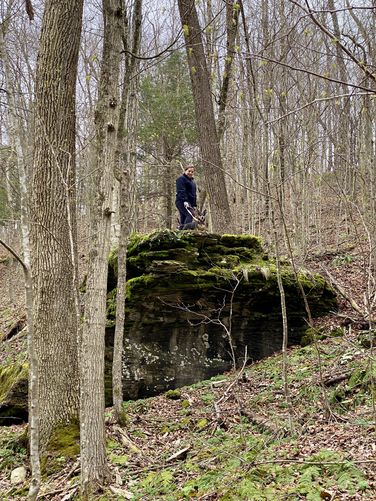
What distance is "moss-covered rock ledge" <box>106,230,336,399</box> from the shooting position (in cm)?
720

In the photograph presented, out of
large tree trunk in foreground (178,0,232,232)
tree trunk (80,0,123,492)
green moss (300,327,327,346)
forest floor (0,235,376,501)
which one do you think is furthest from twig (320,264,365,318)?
tree trunk (80,0,123,492)

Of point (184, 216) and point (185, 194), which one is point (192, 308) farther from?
point (185, 194)

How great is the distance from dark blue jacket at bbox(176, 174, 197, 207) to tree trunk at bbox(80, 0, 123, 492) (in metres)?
4.84

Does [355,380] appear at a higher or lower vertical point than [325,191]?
lower

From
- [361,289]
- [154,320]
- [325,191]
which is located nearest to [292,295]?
[361,289]

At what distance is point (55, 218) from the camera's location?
5578 mm

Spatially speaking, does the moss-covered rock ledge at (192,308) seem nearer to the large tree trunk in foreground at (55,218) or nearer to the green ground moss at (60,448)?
the large tree trunk in foreground at (55,218)

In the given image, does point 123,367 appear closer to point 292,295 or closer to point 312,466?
point 292,295

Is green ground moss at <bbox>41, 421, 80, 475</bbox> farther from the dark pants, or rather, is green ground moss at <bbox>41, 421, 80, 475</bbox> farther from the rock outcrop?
the dark pants

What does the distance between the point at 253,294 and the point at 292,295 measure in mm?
772

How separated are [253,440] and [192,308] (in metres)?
3.20

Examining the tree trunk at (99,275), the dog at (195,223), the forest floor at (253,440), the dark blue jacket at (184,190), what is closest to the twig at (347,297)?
the forest floor at (253,440)

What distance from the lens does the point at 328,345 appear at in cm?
704

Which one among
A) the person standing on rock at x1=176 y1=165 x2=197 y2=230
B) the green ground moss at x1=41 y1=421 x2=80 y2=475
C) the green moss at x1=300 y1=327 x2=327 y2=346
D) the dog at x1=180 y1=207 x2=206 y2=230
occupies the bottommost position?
the green ground moss at x1=41 y1=421 x2=80 y2=475
